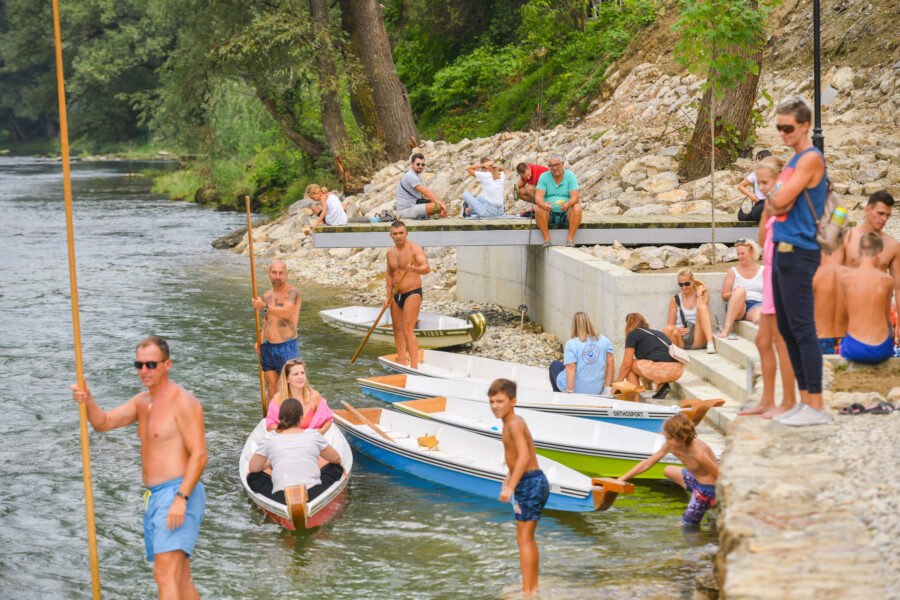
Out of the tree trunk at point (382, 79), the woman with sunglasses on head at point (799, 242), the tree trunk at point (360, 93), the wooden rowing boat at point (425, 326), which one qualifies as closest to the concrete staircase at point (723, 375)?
the woman with sunglasses on head at point (799, 242)

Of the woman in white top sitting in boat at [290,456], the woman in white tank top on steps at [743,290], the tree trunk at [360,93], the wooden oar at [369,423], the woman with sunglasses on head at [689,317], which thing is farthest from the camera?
the tree trunk at [360,93]

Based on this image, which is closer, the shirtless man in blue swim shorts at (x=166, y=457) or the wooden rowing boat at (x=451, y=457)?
the shirtless man in blue swim shorts at (x=166, y=457)

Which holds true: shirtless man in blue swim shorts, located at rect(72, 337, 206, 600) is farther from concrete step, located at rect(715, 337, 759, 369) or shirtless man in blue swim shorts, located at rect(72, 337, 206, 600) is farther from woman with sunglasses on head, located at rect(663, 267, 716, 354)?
woman with sunglasses on head, located at rect(663, 267, 716, 354)

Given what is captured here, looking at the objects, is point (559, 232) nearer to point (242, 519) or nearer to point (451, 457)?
point (451, 457)

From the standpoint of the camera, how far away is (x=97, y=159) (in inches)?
3130

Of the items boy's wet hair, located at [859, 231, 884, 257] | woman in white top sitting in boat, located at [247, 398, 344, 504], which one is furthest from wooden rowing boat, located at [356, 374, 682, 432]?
boy's wet hair, located at [859, 231, 884, 257]

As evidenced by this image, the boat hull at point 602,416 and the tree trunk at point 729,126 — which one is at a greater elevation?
the tree trunk at point 729,126

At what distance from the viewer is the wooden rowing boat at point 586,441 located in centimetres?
943

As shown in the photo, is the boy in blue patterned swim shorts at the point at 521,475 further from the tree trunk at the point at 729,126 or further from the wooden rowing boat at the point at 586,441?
the tree trunk at the point at 729,126

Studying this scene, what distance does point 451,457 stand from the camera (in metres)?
9.73

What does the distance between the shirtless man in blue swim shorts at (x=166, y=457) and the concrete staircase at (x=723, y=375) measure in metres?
5.41

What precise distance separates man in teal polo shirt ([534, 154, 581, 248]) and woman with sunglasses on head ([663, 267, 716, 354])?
3.37m

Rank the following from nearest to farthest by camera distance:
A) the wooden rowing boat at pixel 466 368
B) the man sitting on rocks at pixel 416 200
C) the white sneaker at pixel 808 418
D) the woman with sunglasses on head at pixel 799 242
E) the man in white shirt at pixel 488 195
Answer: the woman with sunglasses on head at pixel 799 242 → the white sneaker at pixel 808 418 → the wooden rowing boat at pixel 466 368 → the man in white shirt at pixel 488 195 → the man sitting on rocks at pixel 416 200

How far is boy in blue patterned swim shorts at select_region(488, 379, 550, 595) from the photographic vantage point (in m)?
6.71
